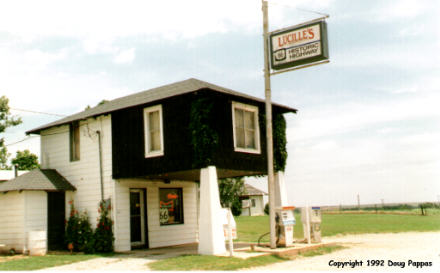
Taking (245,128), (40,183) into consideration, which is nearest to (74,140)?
(40,183)

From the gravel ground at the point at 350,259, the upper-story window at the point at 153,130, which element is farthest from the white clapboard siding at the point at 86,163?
the gravel ground at the point at 350,259

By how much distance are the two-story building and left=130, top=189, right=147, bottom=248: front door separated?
0.04 metres

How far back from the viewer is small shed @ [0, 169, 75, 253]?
1850 centimetres

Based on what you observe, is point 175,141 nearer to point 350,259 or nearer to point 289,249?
point 289,249

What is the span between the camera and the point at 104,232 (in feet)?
59.0

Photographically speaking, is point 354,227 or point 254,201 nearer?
point 354,227

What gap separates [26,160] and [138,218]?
1587 inches

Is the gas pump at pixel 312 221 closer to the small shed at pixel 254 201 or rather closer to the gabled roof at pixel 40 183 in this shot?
the gabled roof at pixel 40 183

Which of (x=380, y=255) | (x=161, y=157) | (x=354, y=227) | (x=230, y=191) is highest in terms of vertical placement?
(x=161, y=157)

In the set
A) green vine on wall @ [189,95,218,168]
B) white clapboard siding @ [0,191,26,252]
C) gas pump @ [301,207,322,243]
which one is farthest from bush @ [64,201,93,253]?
gas pump @ [301,207,322,243]

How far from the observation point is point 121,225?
1806cm

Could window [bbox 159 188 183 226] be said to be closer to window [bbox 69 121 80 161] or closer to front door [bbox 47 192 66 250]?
window [bbox 69 121 80 161]

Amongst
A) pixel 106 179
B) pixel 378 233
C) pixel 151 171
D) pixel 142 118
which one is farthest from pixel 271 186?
pixel 378 233

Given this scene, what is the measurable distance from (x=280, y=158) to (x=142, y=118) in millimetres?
6013
